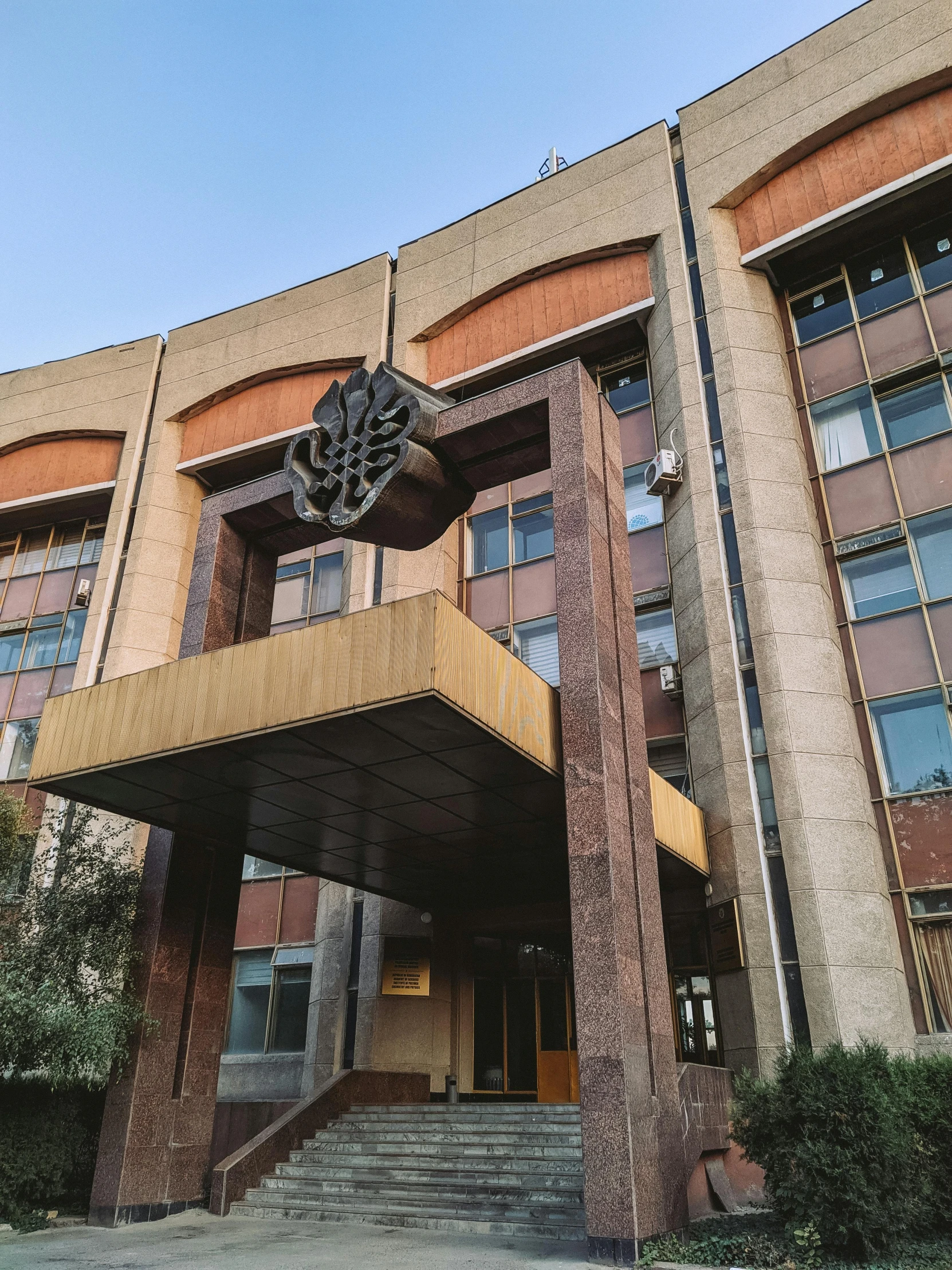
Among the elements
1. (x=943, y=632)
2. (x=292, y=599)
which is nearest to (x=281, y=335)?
(x=292, y=599)

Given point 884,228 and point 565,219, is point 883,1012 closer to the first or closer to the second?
point 884,228

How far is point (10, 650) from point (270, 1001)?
13.9m

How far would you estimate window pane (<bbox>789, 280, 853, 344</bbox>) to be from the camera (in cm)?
2045

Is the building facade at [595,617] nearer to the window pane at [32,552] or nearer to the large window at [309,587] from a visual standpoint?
the large window at [309,587]

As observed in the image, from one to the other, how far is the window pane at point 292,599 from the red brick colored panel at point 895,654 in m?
14.6

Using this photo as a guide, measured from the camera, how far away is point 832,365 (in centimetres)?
2014

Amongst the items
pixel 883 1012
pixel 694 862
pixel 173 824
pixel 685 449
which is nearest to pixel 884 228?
pixel 685 449

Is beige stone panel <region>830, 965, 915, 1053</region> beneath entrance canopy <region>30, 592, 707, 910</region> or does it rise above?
beneath

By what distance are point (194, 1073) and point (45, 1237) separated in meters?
2.82

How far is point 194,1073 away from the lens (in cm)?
1401

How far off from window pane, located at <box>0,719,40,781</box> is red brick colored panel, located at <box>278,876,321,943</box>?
355 inches

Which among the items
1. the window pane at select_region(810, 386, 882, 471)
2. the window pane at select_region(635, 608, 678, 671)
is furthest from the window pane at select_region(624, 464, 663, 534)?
the window pane at select_region(810, 386, 882, 471)

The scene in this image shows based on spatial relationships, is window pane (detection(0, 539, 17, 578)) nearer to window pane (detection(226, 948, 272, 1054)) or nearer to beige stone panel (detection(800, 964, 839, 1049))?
window pane (detection(226, 948, 272, 1054))

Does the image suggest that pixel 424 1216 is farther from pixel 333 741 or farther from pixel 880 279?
pixel 880 279
